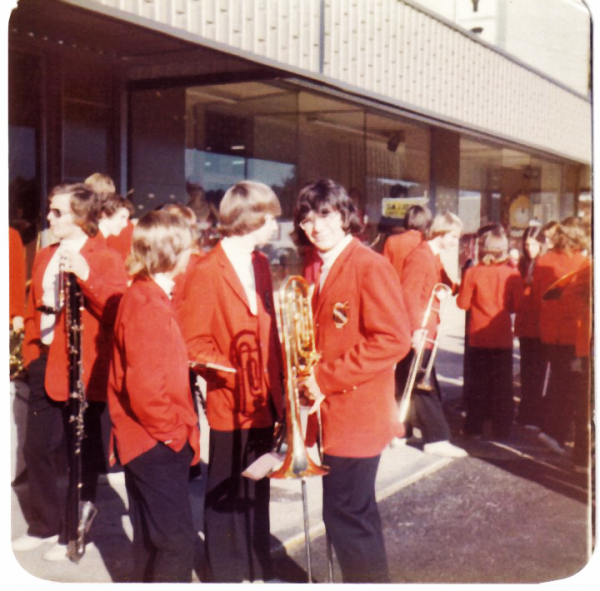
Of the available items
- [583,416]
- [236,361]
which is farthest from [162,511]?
[583,416]

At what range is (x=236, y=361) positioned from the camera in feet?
9.82

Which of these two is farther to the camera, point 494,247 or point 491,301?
point 491,301

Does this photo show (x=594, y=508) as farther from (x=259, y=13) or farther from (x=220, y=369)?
(x=259, y=13)

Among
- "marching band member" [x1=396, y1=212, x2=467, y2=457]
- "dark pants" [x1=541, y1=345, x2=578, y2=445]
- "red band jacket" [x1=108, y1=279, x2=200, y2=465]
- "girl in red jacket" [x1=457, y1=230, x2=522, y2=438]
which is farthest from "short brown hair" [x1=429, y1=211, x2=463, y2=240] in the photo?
"red band jacket" [x1=108, y1=279, x2=200, y2=465]

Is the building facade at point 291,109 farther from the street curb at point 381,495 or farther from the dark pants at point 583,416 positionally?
the street curb at point 381,495

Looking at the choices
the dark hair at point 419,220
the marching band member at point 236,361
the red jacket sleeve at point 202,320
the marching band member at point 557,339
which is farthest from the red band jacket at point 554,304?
the red jacket sleeve at point 202,320

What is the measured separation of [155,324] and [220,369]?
1.31 feet

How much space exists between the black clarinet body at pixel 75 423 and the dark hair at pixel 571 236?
7.05ft

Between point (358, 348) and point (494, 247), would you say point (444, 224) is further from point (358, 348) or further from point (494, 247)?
point (358, 348)

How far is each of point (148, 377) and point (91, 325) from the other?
2.41 feet

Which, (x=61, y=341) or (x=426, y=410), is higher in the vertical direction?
(x=61, y=341)

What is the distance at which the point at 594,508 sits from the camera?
353cm

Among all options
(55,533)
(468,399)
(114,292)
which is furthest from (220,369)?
(468,399)

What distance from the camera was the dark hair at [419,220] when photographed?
4.60 meters
